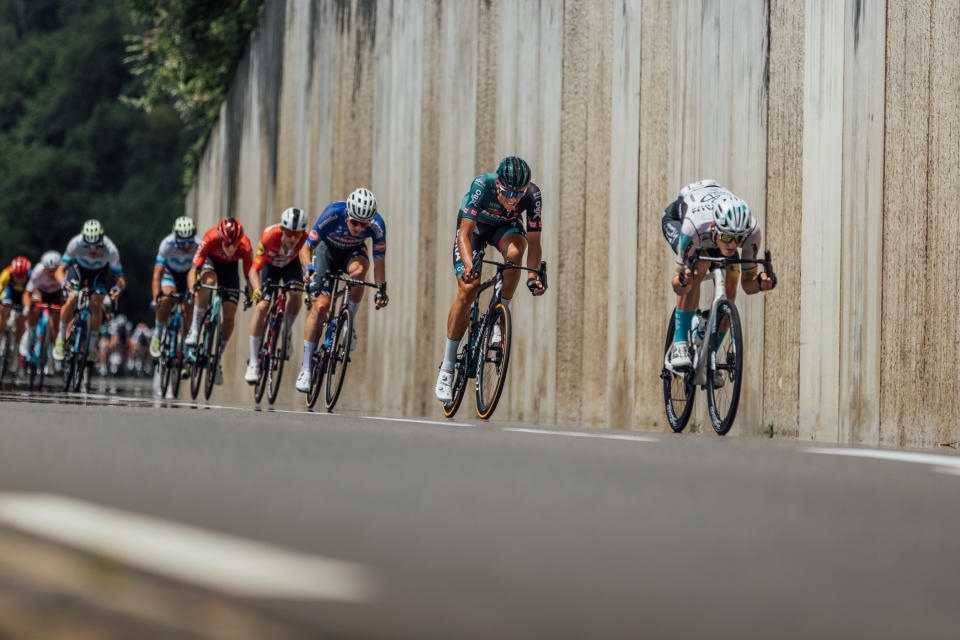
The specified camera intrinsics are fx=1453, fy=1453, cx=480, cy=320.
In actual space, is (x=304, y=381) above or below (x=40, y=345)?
below

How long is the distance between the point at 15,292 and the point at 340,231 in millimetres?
11293

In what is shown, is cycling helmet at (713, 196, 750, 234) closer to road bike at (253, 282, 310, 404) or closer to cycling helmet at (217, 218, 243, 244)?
road bike at (253, 282, 310, 404)

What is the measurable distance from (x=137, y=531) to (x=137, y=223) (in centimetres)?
6414

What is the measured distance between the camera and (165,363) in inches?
674

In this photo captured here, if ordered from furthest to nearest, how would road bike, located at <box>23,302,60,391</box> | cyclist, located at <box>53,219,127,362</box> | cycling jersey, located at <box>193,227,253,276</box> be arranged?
road bike, located at <box>23,302,60,391</box>
cyclist, located at <box>53,219,127,362</box>
cycling jersey, located at <box>193,227,253,276</box>

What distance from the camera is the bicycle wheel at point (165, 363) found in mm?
17016

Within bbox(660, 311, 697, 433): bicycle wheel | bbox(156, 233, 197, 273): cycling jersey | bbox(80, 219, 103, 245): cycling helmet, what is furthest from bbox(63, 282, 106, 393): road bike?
bbox(660, 311, 697, 433): bicycle wheel

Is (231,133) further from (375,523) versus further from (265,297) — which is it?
(375,523)

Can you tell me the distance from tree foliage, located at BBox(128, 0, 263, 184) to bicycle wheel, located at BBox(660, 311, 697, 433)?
14.5 m

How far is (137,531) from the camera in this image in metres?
2.80

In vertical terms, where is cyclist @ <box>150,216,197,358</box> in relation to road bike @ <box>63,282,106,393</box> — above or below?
above

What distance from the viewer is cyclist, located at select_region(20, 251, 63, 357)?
67.8ft

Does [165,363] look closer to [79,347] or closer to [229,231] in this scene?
[79,347]

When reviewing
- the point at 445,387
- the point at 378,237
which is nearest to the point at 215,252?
the point at 378,237
